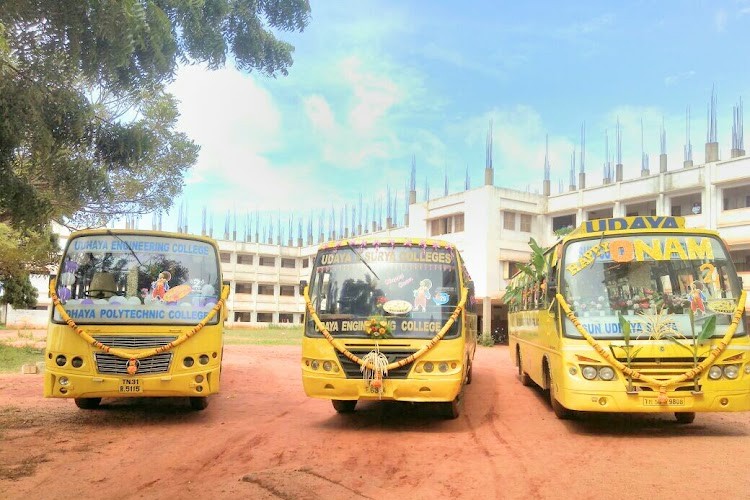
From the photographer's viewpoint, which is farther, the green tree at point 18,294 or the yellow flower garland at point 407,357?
the green tree at point 18,294

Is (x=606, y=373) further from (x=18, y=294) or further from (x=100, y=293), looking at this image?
(x=18, y=294)

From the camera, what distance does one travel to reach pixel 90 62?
7414 millimetres

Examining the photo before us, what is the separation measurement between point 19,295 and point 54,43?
25.5 metres

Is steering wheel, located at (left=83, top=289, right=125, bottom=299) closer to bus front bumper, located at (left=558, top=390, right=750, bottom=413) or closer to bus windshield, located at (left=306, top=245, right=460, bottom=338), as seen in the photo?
bus windshield, located at (left=306, top=245, right=460, bottom=338)

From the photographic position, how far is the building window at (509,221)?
35656 millimetres

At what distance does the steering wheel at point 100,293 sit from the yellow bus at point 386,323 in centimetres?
259

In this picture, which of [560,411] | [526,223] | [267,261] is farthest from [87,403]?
[267,261]

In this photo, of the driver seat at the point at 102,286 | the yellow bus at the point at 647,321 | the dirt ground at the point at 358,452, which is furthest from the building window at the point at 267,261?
the yellow bus at the point at 647,321

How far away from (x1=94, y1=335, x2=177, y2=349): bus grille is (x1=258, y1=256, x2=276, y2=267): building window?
5177 cm

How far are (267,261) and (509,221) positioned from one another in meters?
30.5

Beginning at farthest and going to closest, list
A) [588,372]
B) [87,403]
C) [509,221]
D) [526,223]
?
1. [526,223]
2. [509,221]
3. [87,403]
4. [588,372]

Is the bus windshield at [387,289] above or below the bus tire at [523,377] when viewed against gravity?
above

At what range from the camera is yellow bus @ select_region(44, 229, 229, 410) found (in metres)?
8.20

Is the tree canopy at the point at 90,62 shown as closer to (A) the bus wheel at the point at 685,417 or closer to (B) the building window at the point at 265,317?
(A) the bus wheel at the point at 685,417
